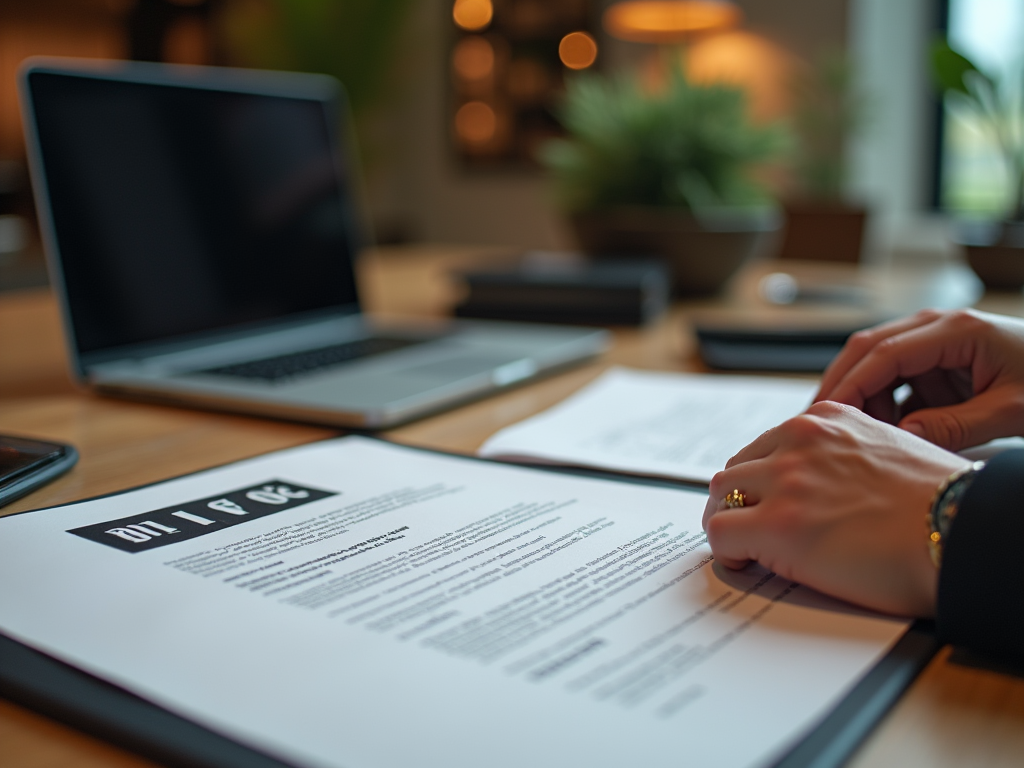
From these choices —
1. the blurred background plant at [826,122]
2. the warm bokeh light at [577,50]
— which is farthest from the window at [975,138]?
the warm bokeh light at [577,50]

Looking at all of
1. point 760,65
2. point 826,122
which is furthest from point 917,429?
point 760,65

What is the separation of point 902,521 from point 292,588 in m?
0.27

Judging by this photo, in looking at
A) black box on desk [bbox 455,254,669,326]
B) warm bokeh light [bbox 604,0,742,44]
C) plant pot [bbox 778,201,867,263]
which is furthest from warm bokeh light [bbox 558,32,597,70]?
black box on desk [bbox 455,254,669,326]

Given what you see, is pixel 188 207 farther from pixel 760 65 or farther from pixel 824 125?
pixel 760 65

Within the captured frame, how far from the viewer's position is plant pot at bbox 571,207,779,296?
143 centimetres

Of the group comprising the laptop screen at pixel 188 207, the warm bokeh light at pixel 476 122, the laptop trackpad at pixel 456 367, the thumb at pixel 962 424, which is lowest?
the thumb at pixel 962 424

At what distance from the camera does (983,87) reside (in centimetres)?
142

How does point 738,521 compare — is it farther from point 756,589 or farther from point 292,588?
point 292,588

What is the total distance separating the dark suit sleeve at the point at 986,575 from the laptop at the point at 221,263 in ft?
1.46

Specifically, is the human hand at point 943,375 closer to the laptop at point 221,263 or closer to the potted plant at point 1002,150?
the laptop at point 221,263

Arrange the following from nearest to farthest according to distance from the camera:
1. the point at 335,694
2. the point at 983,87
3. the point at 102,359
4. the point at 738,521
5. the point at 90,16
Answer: the point at 335,694, the point at 738,521, the point at 102,359, the point at 983,87, the point at 90,16

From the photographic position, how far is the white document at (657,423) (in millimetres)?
646

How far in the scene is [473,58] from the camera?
556 centimetres

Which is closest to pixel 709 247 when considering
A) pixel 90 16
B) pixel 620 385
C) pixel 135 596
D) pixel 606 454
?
pixel 620 385
